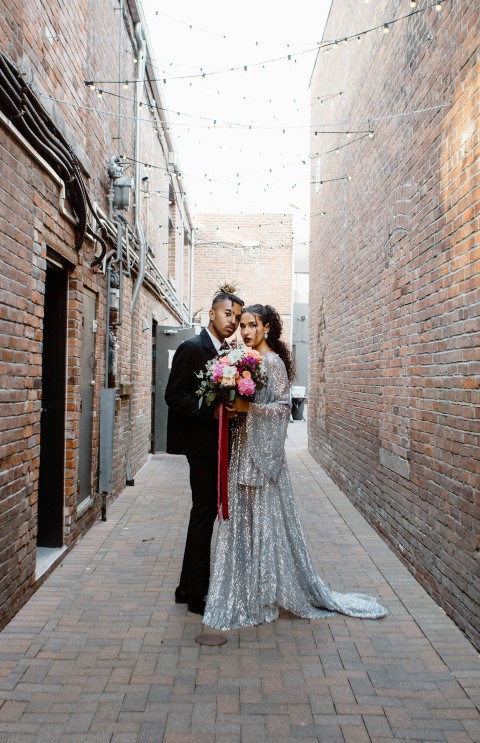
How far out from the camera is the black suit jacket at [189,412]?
13.2 ft

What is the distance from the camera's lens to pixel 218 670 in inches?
128

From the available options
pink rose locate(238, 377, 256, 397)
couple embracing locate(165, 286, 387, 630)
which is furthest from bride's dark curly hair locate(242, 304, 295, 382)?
pink rose locate(238, 377, 256, 397)

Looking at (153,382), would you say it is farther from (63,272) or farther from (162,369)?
(63,272)

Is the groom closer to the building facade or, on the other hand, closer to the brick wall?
the building facade

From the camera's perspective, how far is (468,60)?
3.82 metres

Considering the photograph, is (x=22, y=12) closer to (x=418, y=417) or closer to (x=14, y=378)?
(x=14, y=378)

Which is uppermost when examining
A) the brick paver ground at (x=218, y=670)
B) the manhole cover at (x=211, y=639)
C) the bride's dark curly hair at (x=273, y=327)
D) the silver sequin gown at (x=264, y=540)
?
the bride's dark curly hair at (x=273, y=327)

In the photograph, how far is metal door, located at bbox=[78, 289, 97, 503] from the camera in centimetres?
579

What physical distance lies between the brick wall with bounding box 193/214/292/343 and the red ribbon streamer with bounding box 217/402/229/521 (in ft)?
59.3

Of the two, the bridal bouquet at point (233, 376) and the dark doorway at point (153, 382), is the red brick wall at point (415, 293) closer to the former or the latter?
the bridal bouquet at point (233, 376)

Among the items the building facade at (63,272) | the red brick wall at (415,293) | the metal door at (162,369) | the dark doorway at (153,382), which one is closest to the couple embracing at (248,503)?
the red brick wall at (415,293)

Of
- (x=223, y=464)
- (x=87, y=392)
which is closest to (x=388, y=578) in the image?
(x=223, y=464)

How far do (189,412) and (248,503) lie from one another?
0.69 m

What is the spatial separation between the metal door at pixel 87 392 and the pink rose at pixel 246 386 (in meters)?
2.46
